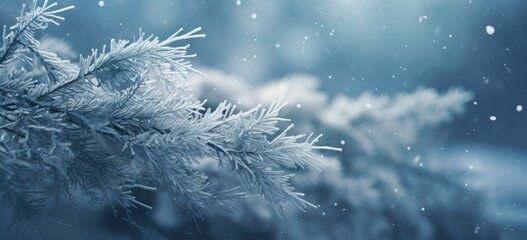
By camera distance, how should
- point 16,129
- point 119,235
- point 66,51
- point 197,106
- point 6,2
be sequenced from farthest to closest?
point 6,2, point 119,235, point 66,51, point 197,106, point 16,129

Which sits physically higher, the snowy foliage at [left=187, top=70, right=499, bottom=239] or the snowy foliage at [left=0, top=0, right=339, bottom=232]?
the snowy foliage at [left=187, top=70, right=499, bottom=239]

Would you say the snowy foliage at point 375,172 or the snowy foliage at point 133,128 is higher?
the snowy foliage at point 375,172

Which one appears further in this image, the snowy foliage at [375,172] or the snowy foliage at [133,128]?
the snowy foliage at [375,172]

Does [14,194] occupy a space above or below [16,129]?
below

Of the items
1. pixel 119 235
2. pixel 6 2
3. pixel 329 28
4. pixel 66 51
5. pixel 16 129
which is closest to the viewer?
pixel 16 129

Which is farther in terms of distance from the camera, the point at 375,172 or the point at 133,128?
the point at 375,172

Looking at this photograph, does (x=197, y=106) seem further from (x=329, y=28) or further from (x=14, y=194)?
(x=329, y=28)

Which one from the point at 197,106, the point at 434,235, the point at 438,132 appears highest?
the point at 438,132

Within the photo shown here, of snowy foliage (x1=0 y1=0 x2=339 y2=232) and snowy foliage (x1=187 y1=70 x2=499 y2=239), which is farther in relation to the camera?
snowy foliage (x1=187 y1=70 x2=499 y2=239)

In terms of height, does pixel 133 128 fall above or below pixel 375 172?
below

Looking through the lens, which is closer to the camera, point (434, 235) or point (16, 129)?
point (16, 129)

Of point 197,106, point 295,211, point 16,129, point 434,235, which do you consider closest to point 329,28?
point 295,211
